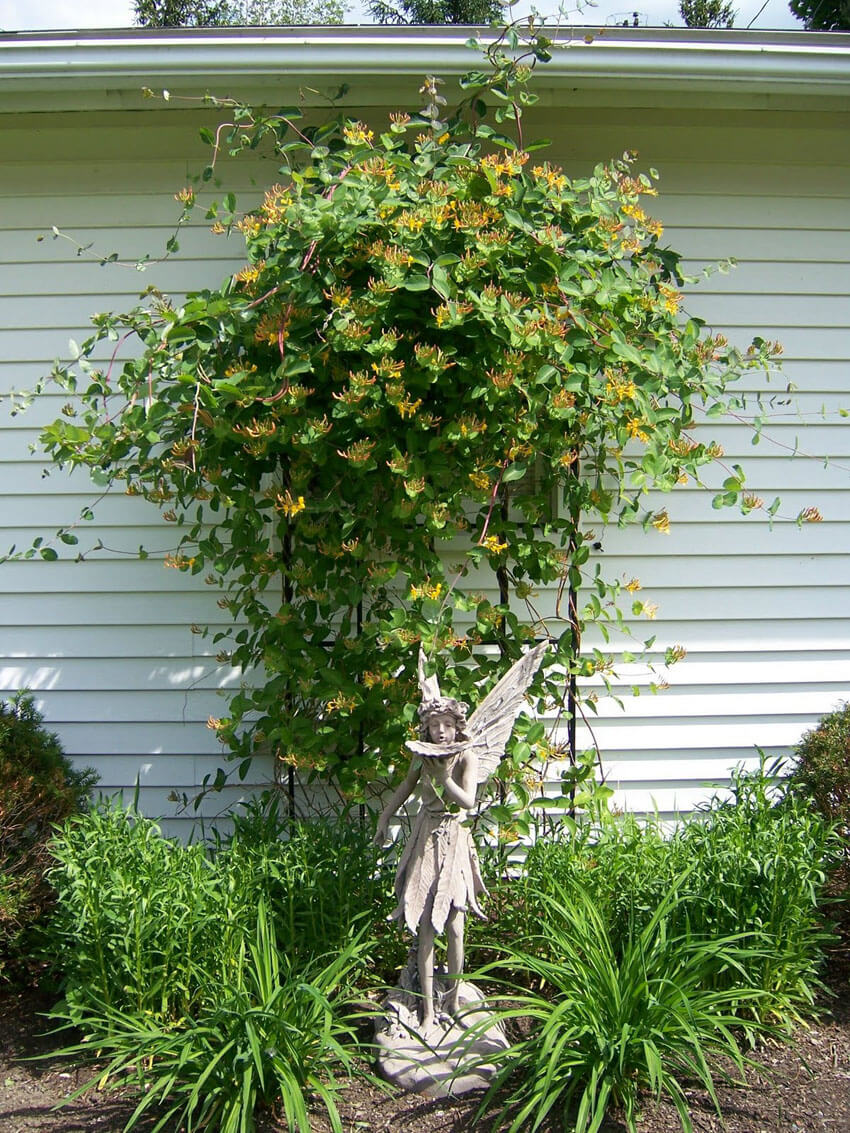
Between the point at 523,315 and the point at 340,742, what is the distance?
180cm

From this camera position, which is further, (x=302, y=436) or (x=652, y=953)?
(x=302, y=436)

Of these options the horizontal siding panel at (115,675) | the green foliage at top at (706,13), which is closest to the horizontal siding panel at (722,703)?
the horizontal siding panel at (115,675)

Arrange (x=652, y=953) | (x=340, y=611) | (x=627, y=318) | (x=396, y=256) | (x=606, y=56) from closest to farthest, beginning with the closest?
1. (x=652, y=953)
2. (x=396, y=256)
3. (x=627, y=318)
4. (x=606, y=56)
5. (x=340, y=611)

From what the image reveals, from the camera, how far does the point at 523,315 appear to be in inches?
138

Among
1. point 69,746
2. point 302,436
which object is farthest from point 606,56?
point 69,746

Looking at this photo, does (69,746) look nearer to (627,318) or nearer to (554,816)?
(554,816)

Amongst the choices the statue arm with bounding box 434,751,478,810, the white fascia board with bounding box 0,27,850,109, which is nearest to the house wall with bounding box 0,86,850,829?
the white fascia board with bounding box 0,27,850,109

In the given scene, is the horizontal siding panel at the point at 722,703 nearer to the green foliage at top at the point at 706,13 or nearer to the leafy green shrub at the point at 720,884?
the leafy green shrub at the point at 720,884

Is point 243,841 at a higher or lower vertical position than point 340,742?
lower

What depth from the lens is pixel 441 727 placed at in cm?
297

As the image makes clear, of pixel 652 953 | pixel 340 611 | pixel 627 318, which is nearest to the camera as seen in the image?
pixel 652 953

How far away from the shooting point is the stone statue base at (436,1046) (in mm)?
3049

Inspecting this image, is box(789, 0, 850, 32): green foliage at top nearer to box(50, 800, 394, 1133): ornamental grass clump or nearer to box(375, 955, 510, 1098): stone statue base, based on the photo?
box(50, 800, 394, 1133): ornamental grass clump

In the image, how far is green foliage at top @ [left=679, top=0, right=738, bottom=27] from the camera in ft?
58.0
